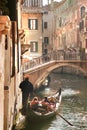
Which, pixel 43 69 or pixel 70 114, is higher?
pixel 43 69

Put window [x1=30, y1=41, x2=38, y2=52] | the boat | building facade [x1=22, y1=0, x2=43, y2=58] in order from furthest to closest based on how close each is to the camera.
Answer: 1. window [x1=30, y1=41, x2=38, y2=52]
2. building facade [x1=22, y1=0, x2=43, y2=58]
3. the boat

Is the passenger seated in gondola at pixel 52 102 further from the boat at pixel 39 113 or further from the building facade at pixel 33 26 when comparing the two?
the building facade at pixel 33 26

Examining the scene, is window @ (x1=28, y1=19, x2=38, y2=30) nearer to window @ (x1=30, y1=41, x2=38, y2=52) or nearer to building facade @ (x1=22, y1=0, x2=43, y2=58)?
building facade @ (x1=22, y1=0, x2=43, y2=58)

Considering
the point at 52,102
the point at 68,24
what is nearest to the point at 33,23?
the point at 52,102

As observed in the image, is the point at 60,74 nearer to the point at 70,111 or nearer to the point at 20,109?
the point at 70,111

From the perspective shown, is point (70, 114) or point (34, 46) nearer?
point (70, 114)

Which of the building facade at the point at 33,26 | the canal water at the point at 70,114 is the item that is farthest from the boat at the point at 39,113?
the building facade at the point at 33,26

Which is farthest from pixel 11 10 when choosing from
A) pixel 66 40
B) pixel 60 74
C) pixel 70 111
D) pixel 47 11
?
pixel 47 11

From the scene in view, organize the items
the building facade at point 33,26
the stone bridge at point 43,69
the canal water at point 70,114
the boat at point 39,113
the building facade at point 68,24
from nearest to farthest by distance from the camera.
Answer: the canal water at point 70,114 → the boat at point 39,113 → the stone bridge at point 43,69 → the building facade at point 33,26 → the building facade at point 68,24

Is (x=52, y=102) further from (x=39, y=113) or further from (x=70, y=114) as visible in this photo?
(x=39, y=113)

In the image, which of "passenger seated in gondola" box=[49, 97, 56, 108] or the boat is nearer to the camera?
the boat

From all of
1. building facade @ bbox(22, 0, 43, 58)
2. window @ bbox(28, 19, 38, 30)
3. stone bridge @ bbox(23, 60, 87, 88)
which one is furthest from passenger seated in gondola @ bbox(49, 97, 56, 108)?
window @ bbox(28, 19, 38, 30)

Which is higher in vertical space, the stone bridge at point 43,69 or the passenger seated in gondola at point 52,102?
the passenger seated in gondola at point 52,102

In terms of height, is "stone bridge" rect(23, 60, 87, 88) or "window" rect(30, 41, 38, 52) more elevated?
"window" rect(30, 41, 38, 52)
